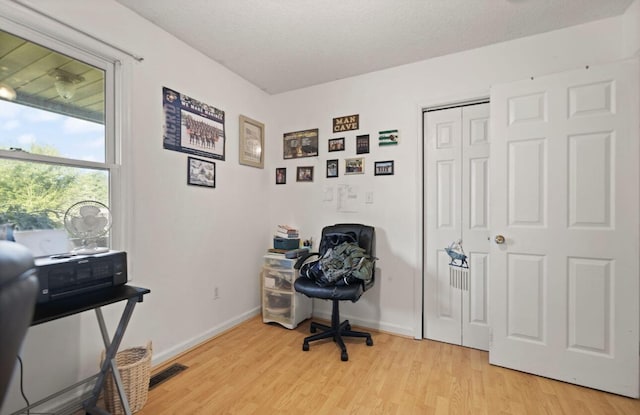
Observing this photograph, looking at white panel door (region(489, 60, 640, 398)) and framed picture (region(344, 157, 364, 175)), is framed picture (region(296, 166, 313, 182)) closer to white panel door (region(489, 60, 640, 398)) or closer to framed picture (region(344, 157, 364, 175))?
framed picture (region(344, 157, 364, 175))

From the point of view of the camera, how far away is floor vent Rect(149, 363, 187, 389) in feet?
6.35

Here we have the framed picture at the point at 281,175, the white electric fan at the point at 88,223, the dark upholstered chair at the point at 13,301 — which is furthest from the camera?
the framed picture at the point at 281,175

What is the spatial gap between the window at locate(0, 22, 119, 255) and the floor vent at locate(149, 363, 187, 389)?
1003 millimetres

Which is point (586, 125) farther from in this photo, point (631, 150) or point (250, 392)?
point (250, 392)

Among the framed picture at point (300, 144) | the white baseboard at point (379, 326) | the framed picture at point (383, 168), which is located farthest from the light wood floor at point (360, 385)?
the framed picture at point (300, 144)

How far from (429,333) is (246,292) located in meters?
1.87

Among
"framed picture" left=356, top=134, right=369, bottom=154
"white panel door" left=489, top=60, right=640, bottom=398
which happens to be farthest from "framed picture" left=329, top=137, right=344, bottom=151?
"white panel door" left=489, top=60, right=640, bottom=398

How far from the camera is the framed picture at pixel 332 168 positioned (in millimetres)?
3037

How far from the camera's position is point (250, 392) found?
1.86m

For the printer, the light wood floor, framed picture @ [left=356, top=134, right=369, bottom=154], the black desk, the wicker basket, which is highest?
framed picture @ [left=356, top=134, right=369, bottom=154]

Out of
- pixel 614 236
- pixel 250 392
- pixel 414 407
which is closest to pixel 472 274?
pixel 614 236

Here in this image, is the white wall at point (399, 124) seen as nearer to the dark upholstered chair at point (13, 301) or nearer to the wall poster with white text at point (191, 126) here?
the wall poster with white text at point (191, 126)

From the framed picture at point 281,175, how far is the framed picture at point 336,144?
25.0 inches

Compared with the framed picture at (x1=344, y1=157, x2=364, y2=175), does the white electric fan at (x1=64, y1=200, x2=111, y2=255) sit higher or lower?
lower
